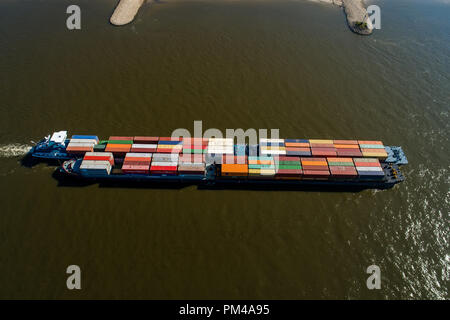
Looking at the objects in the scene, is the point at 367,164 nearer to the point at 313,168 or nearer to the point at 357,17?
the point at 313,168

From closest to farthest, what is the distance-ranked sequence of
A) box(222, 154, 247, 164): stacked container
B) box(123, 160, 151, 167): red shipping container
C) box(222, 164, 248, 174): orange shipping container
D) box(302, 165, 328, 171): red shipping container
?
1. box(222, 164, 248, 174): orange shipping container
2. box(302, 165, 328, 171): red shipping container
3. box(123, 160, 151, 167): red shipping container
4. box(222, 154, 247, 164): stacked container

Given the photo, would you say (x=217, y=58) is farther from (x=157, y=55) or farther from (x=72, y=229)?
(x=72, y=229)

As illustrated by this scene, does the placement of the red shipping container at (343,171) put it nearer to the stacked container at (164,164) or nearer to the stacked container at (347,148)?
the stacked container at (347,148)

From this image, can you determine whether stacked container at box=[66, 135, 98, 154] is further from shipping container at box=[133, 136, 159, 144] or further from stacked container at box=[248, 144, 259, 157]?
stacked container at box=[248, 144, 259, 157]

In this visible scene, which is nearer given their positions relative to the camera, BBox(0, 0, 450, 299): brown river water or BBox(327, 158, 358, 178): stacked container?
BBox(0, 0, 450, 299): brown river water

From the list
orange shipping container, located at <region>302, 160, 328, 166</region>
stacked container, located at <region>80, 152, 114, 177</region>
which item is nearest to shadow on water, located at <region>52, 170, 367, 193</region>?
stacked container, located at <region>80, 152, 114, 177</region>
